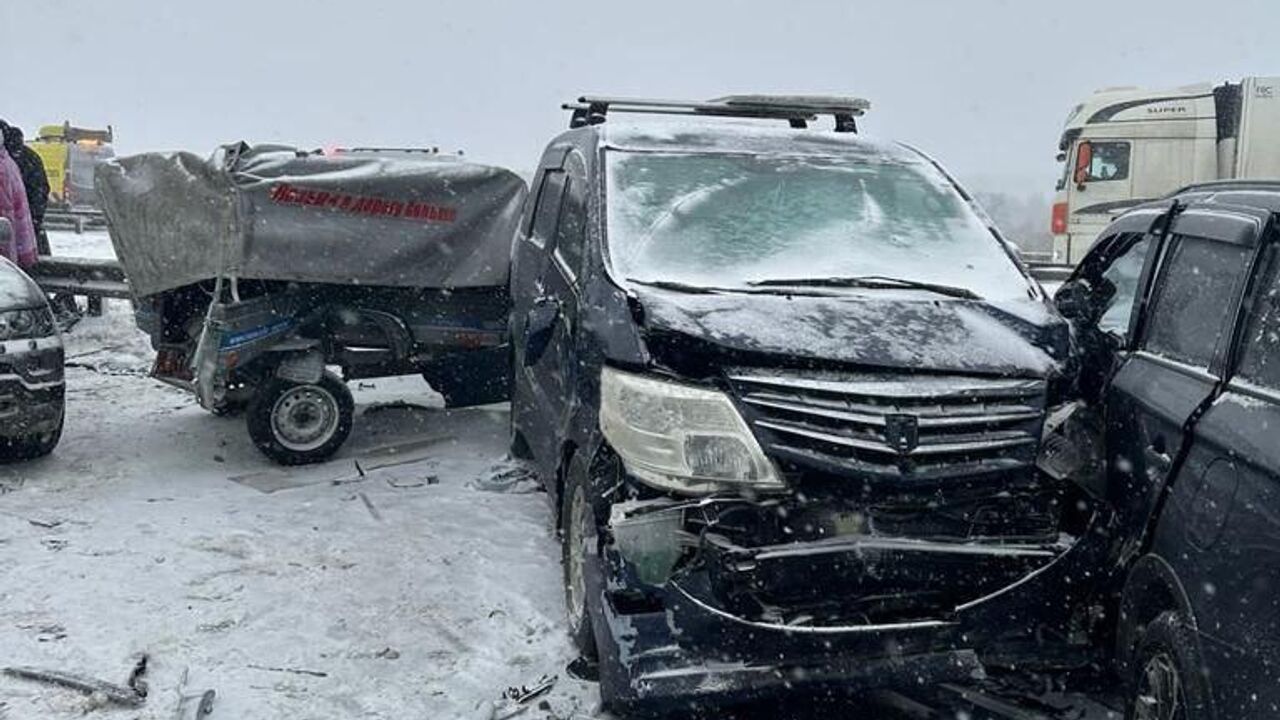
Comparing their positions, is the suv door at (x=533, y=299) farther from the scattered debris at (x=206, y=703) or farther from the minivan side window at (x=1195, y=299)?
the minivan side window at (x=1195, y=299)

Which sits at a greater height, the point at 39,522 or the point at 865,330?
the point at 865,330

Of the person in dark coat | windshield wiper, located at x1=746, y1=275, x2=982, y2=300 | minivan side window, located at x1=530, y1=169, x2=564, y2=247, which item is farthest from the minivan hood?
the person in dark coat

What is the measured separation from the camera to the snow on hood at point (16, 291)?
666cm

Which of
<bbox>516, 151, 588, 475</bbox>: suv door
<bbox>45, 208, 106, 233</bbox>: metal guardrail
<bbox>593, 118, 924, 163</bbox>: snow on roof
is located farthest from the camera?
<bbox>45, 208, 106, 233</bbox>: metal guardrail

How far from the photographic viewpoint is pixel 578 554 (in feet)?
14.4

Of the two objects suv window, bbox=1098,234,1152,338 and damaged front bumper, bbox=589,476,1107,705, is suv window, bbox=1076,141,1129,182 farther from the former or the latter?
damaged front bumper, bbox=589,476,1107,705

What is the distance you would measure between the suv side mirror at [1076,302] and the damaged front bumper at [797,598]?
1.06 m

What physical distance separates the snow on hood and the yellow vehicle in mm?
21766

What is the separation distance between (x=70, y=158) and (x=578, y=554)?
30.2 metres

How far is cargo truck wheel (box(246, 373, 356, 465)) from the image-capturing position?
706 cm

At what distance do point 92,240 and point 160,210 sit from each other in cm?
1404

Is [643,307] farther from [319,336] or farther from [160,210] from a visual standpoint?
[160,210]

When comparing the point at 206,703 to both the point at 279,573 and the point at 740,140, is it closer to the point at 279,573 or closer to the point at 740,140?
the point at 279,573

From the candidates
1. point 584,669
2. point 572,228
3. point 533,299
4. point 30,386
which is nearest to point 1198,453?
point 584,669
